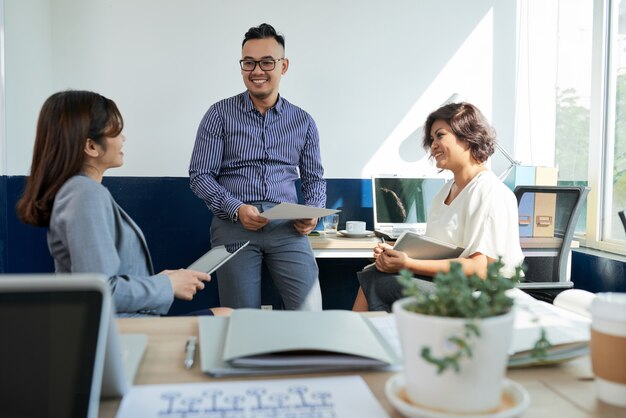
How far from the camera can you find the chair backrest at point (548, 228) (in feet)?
9.18

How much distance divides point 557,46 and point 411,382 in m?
3.60

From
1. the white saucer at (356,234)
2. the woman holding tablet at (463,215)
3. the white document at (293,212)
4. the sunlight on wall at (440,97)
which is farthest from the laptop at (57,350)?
the sunlight on wall at (440,97)

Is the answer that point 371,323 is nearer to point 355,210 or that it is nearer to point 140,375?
point 140,375

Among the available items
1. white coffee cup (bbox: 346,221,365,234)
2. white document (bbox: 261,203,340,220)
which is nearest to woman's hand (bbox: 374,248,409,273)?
white document (bbox: 261,203,340,220)

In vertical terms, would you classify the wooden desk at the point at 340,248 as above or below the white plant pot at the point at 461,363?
below

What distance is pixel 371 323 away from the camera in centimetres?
117

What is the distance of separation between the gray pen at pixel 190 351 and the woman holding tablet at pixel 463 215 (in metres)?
1.22

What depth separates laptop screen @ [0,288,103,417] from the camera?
0.63m

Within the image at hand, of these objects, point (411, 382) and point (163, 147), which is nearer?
point (411, 382)

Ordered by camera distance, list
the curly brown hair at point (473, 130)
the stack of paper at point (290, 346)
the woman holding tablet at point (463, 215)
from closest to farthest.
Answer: the stack of paper at point (290, 346) → the woman holding tablet at point (463, 215) → the curly brown hair at point (473, 130)

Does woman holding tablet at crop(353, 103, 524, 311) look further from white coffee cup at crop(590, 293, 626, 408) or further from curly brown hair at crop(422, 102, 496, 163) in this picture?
white coffee cup at crop(590, 293, 626, 408)

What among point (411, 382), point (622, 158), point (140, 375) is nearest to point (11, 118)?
point (140, 375)

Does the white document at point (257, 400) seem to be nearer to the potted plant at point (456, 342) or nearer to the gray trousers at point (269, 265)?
the potted plant at point (456, 342)

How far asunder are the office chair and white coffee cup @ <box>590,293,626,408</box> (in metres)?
1.89
